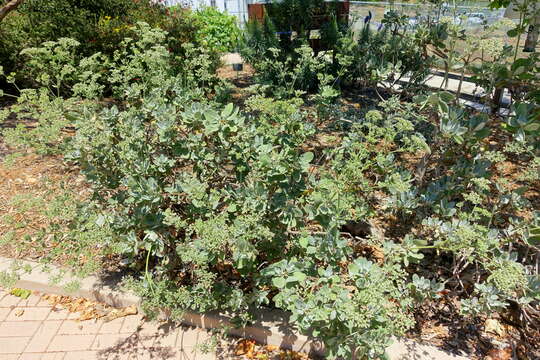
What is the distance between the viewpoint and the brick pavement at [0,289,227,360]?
2297 mm

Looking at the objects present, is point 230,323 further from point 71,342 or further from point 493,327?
point 493,327

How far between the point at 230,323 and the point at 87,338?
3.20 feet

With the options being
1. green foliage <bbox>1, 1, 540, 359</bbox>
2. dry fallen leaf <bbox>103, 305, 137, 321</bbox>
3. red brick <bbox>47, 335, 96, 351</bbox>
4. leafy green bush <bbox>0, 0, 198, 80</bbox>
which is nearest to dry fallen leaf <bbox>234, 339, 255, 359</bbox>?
green foliage <bbox>1, 1, 540, 359</bbox>

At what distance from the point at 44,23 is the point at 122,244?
4.49 metres

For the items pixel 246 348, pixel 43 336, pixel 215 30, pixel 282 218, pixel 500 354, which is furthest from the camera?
pixel 215 30

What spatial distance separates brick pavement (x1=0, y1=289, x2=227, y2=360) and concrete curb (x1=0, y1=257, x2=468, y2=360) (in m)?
0.12

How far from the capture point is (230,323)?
232 cm

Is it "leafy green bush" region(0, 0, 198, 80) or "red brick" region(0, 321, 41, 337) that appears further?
"leafy green bush" region(0, 0, 198, 80)

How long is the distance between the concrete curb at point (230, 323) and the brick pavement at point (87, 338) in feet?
0.40

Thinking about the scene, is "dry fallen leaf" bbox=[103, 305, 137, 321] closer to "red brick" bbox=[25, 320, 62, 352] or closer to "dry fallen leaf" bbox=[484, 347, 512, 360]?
"red brick" bbox=[25, 320, 62, 352]

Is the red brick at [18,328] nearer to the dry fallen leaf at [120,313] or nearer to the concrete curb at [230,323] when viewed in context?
the concrete curb at [230,323]

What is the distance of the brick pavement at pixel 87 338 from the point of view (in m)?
2.30

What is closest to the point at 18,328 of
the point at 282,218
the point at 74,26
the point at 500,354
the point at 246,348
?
the point at 246,348

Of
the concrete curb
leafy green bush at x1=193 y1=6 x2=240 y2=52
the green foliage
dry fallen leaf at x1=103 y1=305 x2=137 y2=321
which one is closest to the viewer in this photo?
the green foliage
